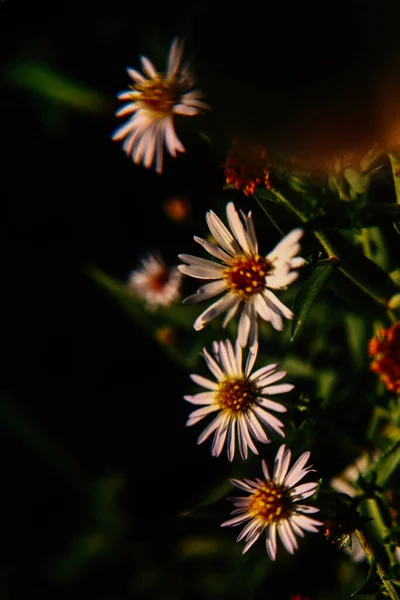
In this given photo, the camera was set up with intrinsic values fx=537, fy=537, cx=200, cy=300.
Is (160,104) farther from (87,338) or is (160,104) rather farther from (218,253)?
(87,338)

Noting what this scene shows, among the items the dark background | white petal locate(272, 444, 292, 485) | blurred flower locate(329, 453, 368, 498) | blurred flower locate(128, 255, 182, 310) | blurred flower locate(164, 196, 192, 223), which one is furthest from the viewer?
the dark background

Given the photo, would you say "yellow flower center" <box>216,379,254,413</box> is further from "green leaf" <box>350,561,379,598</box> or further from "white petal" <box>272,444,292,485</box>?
"green leaf" <box>350,561,379,598</box>

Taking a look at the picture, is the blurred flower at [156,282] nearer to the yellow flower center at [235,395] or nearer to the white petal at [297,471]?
the yellow flower center at [235,395]

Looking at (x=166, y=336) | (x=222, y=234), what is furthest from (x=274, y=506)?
(x=166, y=336)

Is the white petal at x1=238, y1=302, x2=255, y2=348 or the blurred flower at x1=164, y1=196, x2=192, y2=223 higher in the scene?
the blurred flower at x1=164, y1=196, x2=192, y2=223

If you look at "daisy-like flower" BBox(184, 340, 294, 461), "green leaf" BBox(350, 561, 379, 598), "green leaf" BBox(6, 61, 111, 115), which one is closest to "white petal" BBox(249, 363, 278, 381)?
"daisy-like flower" BBox(184, 340, 294, 461)

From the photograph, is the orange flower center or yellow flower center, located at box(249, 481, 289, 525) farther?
the orange flower center
